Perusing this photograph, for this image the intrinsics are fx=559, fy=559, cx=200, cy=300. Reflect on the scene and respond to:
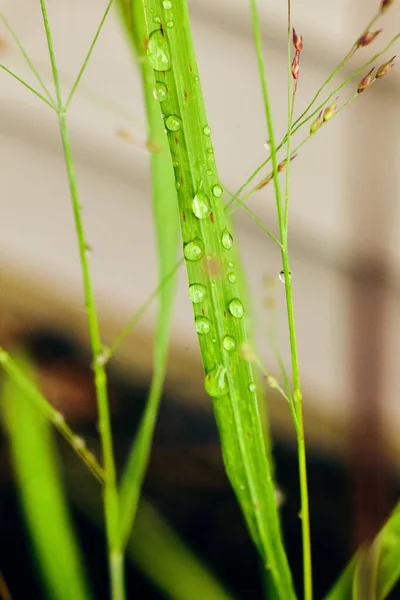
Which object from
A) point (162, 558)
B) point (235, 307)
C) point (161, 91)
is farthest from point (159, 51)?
point (162, 558)

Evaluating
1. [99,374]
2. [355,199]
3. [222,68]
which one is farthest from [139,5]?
[355,199]

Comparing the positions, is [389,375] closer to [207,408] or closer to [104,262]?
[207,408]

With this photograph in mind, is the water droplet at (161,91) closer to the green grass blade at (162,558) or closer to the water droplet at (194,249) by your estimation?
the water droplet at (194,249)

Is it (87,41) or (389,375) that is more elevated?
(87,41)

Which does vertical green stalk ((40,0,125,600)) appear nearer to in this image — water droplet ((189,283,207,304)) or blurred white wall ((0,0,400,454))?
water droplet ((189,283,207,304))

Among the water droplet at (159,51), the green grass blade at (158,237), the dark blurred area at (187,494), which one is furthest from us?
the dark blurred area at (187,494)

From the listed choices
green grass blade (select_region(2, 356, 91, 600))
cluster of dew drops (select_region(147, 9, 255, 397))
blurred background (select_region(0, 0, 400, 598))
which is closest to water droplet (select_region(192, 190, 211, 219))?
cluster of dew drops (select_region(147, 9, 255, 397))

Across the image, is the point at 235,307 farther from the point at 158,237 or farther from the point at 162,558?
the point at 162,558

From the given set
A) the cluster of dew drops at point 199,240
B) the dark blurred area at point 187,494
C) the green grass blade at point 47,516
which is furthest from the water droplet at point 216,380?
the dark blurred area at point 187,494
